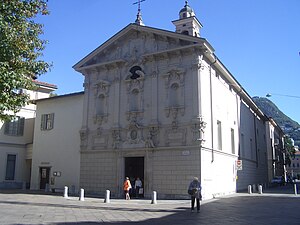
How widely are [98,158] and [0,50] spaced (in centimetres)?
1622

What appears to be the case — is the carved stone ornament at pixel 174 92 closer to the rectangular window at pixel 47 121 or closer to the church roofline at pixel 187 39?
the church roofline at pixel 187 39

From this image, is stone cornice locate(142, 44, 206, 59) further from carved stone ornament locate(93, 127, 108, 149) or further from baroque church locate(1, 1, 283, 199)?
carved stone ornament locate(93, 127, 108, 149)

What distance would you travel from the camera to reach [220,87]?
29203 mm

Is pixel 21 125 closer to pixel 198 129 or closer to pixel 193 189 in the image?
pixel 198 129

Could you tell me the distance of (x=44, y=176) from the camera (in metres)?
31.3

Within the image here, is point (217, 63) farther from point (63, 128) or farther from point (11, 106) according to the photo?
point (11, 106)

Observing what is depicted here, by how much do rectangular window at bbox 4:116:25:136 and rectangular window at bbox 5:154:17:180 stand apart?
2388mm

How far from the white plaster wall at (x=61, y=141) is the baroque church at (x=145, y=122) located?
0.09 meters

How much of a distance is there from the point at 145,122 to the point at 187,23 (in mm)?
15439

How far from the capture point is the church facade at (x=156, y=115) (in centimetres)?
2350

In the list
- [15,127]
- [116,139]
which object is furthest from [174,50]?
[15,127]

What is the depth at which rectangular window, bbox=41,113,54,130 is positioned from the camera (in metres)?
31.9

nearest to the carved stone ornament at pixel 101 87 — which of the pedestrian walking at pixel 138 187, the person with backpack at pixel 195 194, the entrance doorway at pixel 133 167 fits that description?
the entrance doorway at pixel 133 167

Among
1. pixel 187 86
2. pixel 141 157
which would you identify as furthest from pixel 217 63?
pixel 141 157
